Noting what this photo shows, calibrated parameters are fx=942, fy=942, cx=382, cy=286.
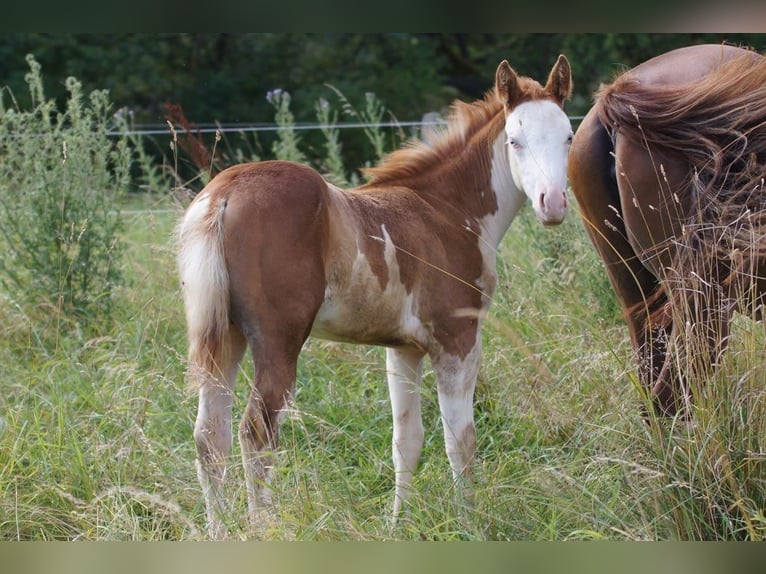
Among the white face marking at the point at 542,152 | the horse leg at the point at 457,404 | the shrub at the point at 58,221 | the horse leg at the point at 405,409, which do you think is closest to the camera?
the white face marking at the point at 542,152

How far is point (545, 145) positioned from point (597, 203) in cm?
39

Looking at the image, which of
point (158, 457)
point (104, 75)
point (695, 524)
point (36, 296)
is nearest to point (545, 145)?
point (695, 524)

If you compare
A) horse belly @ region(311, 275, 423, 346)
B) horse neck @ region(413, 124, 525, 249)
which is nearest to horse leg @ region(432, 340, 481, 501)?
horse belly @ region(311, 275, 423, 346)

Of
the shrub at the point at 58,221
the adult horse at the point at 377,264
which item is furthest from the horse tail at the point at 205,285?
the shrub at the point at 58,221

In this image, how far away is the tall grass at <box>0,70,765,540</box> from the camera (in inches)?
112

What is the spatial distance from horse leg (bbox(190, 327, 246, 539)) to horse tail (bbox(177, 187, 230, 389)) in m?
0.02

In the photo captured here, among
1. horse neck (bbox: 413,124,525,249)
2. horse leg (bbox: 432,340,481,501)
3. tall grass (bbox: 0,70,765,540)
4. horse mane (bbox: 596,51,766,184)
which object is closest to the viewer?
tall grass (bbox: 0,70,765,540)

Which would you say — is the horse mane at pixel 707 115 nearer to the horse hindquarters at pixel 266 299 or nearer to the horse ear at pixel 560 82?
the horse ear at pixel 560 82

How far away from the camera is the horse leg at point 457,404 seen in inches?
142

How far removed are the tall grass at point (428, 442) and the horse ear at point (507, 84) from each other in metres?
0.78

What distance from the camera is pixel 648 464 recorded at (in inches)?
115

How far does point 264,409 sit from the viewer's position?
10.2ft

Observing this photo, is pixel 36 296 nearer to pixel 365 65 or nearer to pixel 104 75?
pixel 104 75

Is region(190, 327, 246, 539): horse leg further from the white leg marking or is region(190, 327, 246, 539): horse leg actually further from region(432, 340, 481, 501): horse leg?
region(432, 340, 481, 501): horse leg
